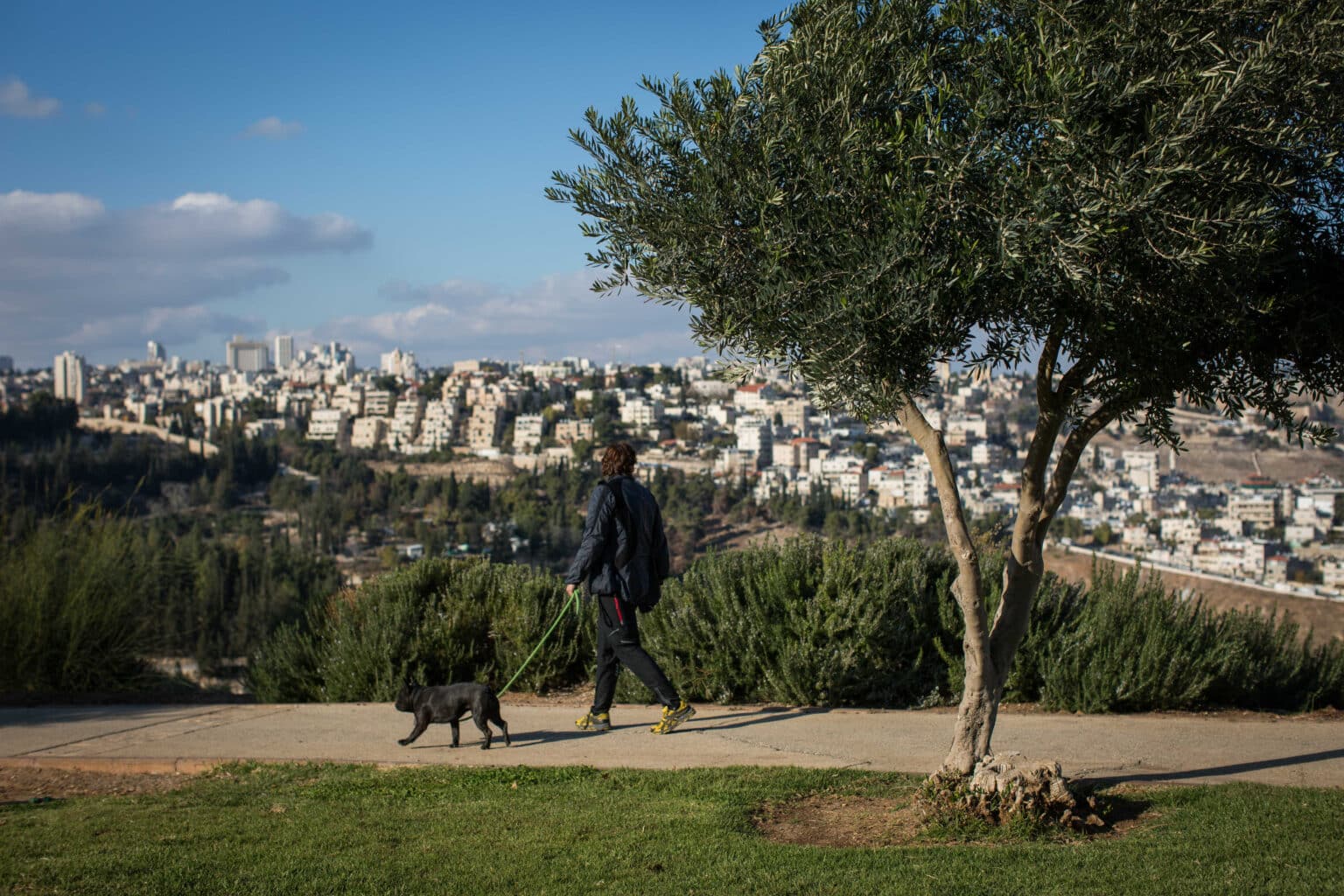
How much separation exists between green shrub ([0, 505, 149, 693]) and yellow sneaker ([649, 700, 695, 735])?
5.26 meters

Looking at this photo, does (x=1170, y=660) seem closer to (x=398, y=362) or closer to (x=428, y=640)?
(x=428, y=640)

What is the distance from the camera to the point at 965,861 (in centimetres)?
412

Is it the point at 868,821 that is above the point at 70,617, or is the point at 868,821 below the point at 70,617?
below

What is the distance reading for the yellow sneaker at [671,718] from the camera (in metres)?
6.77

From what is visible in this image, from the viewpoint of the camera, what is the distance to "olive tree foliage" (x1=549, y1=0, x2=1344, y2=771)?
13.4 ft

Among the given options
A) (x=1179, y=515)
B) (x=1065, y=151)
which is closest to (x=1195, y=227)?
(x=1065, y=151)

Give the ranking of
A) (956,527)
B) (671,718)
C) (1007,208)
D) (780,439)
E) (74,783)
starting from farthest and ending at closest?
1. (780,439)
2. (671,718)
3. (74,783)
4. (956,527)
5. (1007,208)

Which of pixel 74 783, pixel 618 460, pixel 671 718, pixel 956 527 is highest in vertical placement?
pixel 618 460

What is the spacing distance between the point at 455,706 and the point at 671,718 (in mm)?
1301

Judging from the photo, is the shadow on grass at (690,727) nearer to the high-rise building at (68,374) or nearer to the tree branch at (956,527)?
the tree branch at (956,527)

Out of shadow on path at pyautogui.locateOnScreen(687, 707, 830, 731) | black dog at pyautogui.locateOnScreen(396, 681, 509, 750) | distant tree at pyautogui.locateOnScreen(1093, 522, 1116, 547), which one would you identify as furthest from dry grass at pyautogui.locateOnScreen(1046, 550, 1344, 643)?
distant tree at pyautogui.locateOnScreen(1093, 522, 1116, 547)

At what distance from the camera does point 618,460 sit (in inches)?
272

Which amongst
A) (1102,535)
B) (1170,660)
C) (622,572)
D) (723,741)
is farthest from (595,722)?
(1102,535)

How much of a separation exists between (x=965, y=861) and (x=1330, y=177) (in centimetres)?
317
